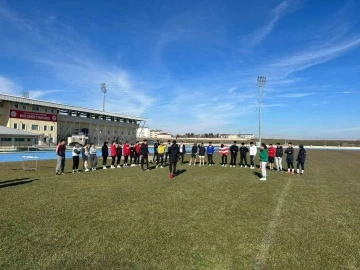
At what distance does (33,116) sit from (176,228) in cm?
4451

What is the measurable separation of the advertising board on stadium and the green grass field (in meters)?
36.0

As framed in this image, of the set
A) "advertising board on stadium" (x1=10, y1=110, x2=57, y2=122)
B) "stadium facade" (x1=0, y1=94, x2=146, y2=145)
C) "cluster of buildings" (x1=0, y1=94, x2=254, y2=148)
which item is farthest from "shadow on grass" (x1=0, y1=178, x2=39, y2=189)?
"advertising board on stadium" (x1=10, y1=110, x2=57, y2=122)

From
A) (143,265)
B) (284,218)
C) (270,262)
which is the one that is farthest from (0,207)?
(284,218)

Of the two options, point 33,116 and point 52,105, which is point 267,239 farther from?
point 52,105

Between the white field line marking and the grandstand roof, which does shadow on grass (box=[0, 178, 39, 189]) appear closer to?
the white field line marking

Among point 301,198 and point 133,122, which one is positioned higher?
point 133,122

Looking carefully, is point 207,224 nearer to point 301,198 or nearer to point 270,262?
point 270,262

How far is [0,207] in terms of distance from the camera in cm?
720

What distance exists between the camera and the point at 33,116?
43.1 m

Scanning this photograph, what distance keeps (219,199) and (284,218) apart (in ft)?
7.64

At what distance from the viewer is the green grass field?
4.35m

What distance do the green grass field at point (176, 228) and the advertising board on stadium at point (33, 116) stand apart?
118ft

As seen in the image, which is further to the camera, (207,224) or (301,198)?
(301,198)

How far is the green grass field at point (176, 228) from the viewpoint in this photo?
4.35 metres
